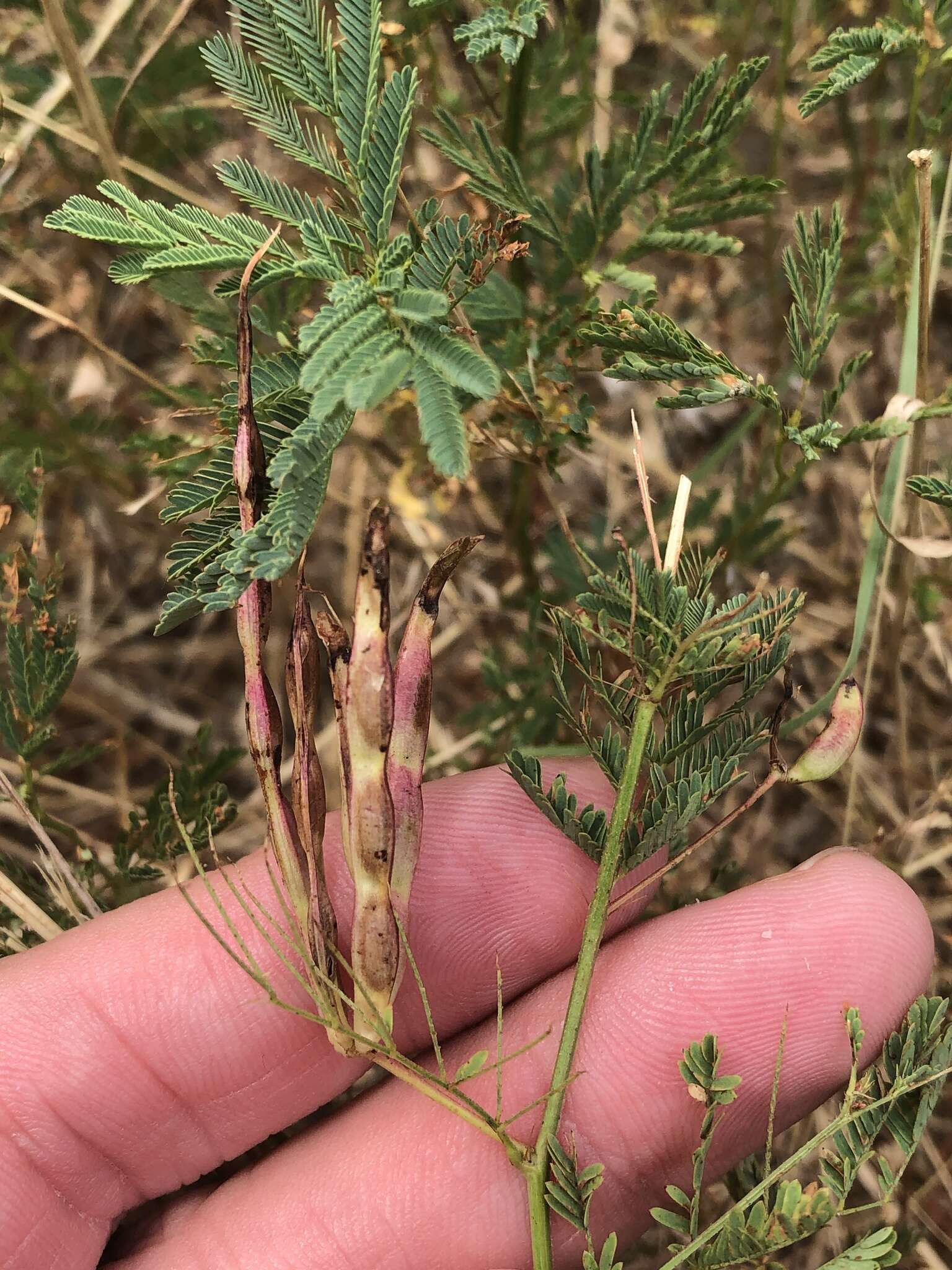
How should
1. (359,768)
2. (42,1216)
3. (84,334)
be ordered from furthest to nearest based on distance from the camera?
(84,334) < (42,1216) < (359,768)

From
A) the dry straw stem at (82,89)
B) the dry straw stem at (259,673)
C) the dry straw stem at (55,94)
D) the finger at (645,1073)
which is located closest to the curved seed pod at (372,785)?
the dry straw stem at (259,673)

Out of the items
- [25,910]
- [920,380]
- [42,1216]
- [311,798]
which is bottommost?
[42,1216]

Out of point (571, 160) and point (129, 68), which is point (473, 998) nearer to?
point (571, 160)

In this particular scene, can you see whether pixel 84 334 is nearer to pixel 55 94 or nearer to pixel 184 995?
pixel 55 94

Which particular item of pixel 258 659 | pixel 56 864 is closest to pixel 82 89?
pixel 258 659

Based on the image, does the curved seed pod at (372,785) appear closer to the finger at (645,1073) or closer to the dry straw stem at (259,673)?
the dry straw stem at (259,673)

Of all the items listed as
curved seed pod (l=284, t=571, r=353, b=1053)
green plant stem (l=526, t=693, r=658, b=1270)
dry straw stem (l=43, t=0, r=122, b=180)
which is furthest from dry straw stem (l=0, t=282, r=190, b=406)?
green plant stem (l=526, t=693, r=658, b=1270)
